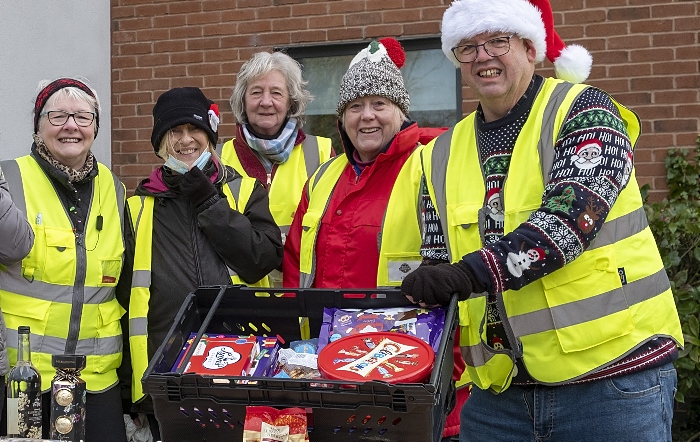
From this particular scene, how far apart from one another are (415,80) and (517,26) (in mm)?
3261

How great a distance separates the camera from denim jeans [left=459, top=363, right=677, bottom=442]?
7.04 ft

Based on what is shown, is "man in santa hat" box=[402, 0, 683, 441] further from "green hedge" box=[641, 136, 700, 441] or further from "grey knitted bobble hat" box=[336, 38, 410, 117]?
"green hedge" box=[641, 136, 700, 441]

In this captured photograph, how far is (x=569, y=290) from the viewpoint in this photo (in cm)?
214

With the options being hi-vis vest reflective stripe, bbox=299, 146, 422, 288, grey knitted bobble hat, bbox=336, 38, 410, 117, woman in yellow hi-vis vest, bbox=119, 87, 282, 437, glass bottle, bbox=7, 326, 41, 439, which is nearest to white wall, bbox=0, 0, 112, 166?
woman in yellow hi-vis vest, bbox=119, 87, 282, 437

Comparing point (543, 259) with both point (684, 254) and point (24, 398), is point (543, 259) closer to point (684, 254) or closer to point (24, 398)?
point (24, 398)

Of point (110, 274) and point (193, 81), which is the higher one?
point (193, 81)

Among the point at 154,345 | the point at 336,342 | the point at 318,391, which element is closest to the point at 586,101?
the point at 336,342

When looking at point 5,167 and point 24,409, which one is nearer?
point 24,409

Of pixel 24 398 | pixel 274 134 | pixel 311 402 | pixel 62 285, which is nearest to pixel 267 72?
pixel 274 134

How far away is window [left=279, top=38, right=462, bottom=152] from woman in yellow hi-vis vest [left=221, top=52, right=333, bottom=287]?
1.68 m

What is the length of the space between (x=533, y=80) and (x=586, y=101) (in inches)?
9.9

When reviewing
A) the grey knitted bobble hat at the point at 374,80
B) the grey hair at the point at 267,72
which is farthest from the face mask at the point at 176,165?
the grey hair at the point at 267,72

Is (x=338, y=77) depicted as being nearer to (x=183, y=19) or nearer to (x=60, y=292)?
(x=183, y=19)

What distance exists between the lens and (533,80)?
2371 mm
